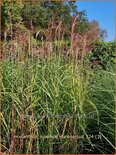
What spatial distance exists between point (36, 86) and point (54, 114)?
43cm

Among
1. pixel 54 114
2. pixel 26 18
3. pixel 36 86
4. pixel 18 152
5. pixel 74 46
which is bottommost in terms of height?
pixel 18 152

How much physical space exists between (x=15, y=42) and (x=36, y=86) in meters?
0.85

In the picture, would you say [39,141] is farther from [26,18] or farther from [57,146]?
[26,18]

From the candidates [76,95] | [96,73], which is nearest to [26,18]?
[96,73]

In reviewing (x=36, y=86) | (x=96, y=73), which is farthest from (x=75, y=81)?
(x=96, y=73)

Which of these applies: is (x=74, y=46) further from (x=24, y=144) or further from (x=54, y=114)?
(x=24, y=144)

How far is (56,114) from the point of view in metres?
4.05

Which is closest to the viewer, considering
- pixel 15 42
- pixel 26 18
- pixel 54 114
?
pixel 54 114

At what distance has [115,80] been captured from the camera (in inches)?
168

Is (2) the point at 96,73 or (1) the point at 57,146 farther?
(2) the point at 96,73

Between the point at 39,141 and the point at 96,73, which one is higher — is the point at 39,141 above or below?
below

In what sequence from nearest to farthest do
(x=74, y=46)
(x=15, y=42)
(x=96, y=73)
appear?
(x=74, y=46), (x=15, y=42), (x=96, y=73)

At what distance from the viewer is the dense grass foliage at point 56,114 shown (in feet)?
13.1

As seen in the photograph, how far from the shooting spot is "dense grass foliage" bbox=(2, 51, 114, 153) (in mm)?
4008
